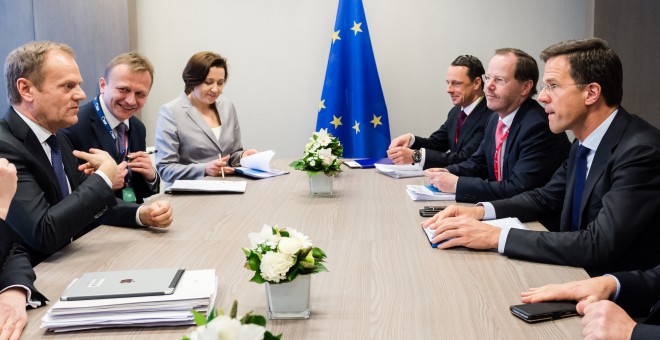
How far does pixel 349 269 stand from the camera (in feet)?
6.70

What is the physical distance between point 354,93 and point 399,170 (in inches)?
85.0

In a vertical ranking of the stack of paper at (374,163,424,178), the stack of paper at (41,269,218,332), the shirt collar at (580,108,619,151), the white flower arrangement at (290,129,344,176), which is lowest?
the stack of paper at (374,163,424,178)

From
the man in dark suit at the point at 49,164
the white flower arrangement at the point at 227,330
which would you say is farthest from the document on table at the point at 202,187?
the white flower arrangement at the point at 227,330

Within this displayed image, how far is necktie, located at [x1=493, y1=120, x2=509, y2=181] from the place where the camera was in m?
3.72

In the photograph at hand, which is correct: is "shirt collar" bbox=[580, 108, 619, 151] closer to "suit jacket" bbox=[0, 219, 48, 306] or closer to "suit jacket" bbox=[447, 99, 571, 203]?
"suit jacket" bbox=[447, 99, 571, 203]

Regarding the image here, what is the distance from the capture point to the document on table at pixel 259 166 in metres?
4.03

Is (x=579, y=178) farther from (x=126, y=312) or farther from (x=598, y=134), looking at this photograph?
(x=126, y=312)

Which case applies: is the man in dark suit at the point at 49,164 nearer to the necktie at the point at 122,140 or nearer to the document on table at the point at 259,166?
the necktie at the point at 122,140

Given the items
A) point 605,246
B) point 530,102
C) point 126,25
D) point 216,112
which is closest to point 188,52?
point 126,25

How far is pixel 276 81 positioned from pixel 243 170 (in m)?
2.32

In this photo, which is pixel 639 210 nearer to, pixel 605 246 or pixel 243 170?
pixel 605 246

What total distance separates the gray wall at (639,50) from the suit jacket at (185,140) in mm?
3168

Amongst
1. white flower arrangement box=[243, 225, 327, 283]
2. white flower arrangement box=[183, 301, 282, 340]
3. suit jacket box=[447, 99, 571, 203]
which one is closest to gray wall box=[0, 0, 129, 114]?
suit jacket box=[447, 99, 571, 203]

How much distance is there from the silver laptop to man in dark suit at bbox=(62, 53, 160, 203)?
5.83 feet
